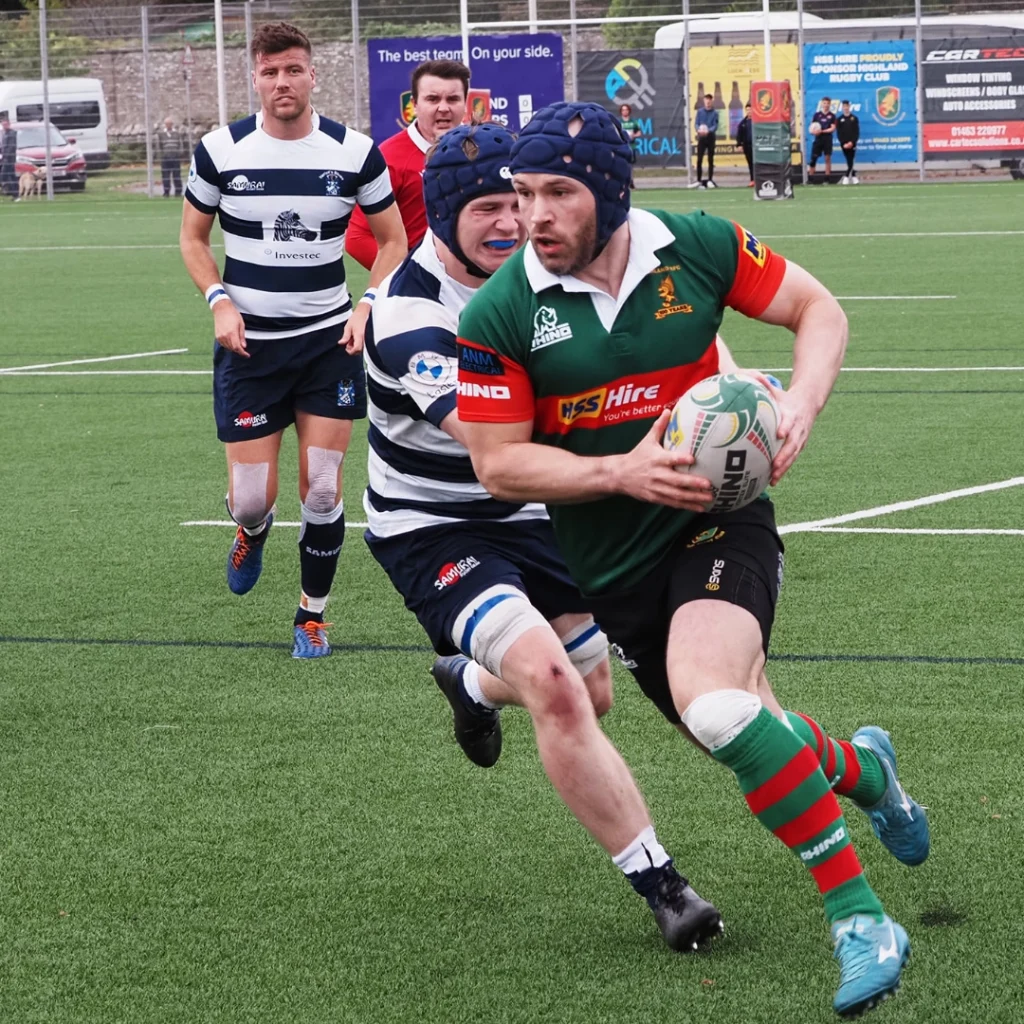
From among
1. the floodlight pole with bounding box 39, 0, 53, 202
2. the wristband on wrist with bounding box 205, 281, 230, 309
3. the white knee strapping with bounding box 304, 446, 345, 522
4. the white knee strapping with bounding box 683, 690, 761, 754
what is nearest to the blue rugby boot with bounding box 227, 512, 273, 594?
the white knee strapping with bounding box 304, 446, 345, 522

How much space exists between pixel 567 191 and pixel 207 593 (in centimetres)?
447

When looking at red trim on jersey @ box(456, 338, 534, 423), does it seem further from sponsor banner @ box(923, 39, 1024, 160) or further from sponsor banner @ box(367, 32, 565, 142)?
sponsor banner @ box(923, 39, 1024, 160)

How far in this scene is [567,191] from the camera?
4.08 m

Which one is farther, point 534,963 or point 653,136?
point 653,136

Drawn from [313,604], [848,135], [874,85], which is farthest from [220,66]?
[313,604]

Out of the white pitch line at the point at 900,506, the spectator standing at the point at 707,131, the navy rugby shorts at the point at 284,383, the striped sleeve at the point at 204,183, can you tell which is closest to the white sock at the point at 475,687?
the navy rugby shorts at the point at 284,383

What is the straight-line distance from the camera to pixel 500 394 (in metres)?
4.15

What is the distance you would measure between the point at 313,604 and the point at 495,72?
30.3 meters

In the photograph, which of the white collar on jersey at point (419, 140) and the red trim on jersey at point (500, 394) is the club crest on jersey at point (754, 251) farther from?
the white collar on jersey at point (419, 140)

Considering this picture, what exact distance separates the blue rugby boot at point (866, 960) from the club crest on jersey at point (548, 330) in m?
1.38

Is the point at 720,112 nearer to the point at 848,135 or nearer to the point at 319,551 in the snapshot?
the point at 848,135

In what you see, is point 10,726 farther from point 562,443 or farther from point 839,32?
point 839,32

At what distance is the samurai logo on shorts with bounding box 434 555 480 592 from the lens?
4832 millimetres

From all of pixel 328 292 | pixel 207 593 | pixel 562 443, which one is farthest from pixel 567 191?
pixel 207 593
